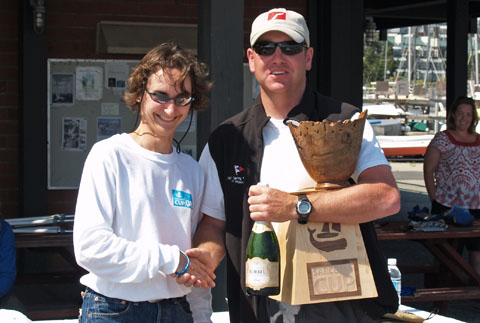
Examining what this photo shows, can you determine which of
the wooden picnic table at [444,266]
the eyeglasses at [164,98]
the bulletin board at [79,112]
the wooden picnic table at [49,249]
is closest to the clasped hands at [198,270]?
the eyeglasses at [164,98]

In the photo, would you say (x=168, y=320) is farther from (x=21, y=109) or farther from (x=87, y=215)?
(x=21, y=109)

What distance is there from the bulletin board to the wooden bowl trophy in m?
4.69

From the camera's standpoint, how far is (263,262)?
7.97ft

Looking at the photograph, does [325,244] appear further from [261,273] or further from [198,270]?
[198,270]

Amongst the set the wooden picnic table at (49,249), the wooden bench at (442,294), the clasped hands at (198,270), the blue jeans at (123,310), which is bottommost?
the wooden bench at (442,294)

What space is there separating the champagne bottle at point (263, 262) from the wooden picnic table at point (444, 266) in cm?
369

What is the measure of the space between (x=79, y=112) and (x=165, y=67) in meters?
4.68

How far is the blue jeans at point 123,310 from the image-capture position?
2.44 meters

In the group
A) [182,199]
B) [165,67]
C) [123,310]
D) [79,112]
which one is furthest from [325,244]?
[79,112]

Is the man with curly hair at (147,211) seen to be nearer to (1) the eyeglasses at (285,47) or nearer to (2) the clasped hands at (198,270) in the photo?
(2) the clasped hands at (198,270)

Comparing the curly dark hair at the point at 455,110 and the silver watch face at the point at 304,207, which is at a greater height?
the curly dark hair at the point at 455,110

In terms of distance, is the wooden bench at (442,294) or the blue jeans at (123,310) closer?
the blue jeans at (123,310)

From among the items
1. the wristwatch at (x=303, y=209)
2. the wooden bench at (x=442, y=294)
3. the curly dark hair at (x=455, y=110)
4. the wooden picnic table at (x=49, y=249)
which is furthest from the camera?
the curly dark hair at (x=455, y=110)

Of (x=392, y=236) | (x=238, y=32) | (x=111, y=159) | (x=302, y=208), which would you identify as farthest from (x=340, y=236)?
(x=392, y=236)
